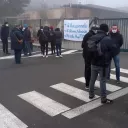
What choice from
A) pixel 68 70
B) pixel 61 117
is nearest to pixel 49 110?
pixel 61 117

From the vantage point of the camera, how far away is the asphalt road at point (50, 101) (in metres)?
4.65

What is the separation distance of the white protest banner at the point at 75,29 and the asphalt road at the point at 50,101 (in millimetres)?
5703

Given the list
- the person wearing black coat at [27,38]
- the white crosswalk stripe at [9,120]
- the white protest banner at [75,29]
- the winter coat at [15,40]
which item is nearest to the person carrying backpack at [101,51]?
the white crosswalk stripe at [9,120]

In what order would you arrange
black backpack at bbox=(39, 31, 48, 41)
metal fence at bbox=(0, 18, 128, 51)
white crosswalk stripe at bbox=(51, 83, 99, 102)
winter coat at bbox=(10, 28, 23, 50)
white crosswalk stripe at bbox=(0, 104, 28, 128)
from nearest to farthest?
white crosswalk stripe at bbox=(0, 104, 28, 128) → white crosswalk stripe at bbox=(51, 83, 99, 102) → winter coat at bbox=(10, 28, 23, 50) → black backpack at bbox=(39, 31, 48, 41) → metal fence at bbox=(0, 18, 128, 51)

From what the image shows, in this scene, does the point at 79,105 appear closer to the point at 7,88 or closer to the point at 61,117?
the point at 61,117

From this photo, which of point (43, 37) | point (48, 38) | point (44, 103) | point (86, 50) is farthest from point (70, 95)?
point (48, 38)

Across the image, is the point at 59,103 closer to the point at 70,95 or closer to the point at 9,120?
the point at 70,95

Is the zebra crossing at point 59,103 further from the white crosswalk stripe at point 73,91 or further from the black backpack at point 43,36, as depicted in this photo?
the black backpack at point 43,36

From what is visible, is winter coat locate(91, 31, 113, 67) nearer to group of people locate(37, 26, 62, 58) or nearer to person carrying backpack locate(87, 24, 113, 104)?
person carrying backpack locate(87, 24, 113, 104)

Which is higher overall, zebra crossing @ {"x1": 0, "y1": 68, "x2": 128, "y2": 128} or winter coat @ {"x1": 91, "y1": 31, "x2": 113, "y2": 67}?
winter coat @ {"x1": 91, "y1": 31, "x2": 113, "y2": 67}

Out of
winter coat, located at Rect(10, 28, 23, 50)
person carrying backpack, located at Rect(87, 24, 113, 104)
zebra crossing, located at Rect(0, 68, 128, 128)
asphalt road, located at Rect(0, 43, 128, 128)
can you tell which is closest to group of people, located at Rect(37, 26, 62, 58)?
winter coat, located at Rect(10, 28, 23, 50)

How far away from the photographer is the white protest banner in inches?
580

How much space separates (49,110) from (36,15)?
40.7 m

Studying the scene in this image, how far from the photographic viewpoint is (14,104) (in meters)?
5.63
